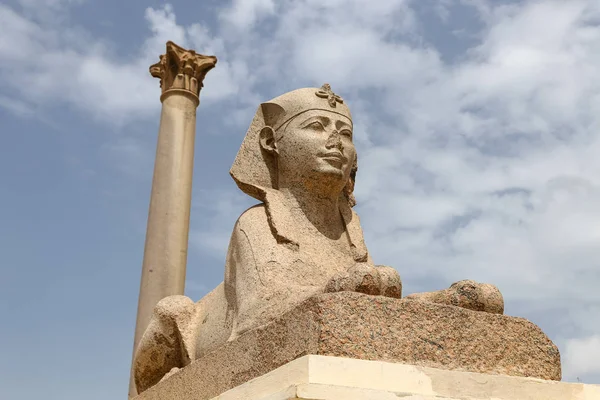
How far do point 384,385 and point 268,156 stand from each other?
229 cm

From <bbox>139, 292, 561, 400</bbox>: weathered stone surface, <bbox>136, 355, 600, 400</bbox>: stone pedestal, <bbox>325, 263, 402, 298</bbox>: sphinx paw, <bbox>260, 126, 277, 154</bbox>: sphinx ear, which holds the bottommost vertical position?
<bbox>136, 355, 600, 400</bbox>: stone pedestal

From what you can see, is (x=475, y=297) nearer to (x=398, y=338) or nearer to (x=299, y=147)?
(x=398, y=338)

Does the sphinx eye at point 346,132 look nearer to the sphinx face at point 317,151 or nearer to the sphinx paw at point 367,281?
the sphinx face at point 317,151

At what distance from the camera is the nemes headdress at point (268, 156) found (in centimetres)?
526

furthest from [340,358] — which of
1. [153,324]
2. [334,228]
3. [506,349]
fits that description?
[153,324]

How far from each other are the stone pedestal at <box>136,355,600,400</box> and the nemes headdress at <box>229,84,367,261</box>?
1.60m

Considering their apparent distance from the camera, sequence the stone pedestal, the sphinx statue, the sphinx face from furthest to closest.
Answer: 1. the sphinx face
2. the sphinx statue
3. the stone pedestal

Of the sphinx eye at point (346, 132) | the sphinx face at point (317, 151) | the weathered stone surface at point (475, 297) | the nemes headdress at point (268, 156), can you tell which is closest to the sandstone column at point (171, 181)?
the nemes headdress at point (268, 156)

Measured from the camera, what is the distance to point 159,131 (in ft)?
44.7

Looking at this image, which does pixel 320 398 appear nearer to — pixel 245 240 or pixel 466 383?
pixel 466 383

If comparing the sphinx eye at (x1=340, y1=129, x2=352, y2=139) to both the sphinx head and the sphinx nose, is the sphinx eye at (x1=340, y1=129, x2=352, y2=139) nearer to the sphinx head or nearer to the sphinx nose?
the sphinx head

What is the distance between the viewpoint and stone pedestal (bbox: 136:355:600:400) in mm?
3432

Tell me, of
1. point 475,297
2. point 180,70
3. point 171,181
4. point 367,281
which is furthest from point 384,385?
point 180,70

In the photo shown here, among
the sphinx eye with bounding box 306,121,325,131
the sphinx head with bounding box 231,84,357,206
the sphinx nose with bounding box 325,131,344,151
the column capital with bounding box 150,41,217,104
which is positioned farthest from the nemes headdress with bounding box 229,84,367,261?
the column capital with bounding box 150,41,217,104
